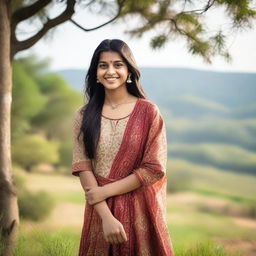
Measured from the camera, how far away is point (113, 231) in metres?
1.45

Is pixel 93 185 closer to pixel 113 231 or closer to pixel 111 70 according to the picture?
pixel 113 231

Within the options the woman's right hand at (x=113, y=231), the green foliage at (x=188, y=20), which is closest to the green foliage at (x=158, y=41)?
the green foliage at (x=188, y=20)

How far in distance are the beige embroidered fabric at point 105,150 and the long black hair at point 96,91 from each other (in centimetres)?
2

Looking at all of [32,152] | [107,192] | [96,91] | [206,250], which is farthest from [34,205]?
[107,192]

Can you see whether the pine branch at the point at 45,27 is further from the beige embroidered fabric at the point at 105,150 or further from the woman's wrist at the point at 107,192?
the woman's wrist at the point at 107,192

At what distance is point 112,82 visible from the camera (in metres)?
1.58

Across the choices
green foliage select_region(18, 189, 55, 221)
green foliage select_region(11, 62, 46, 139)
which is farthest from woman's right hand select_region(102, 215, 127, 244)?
green foliage select_region(11, 62, 46, 139)

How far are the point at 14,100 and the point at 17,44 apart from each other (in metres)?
4.48

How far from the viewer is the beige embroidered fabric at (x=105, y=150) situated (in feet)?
5.08

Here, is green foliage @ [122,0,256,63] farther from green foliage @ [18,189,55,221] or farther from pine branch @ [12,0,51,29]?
green foliage @ [18,189,55,221]

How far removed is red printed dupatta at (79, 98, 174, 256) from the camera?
1520mm

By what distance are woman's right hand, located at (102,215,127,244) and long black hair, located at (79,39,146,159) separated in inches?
9.7

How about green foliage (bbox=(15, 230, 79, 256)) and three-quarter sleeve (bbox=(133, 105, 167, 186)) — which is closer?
three-quarter sleeve (bbox=(133, 105, 167, 186))

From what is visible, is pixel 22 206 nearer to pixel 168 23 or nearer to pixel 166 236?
pixel 168 23
